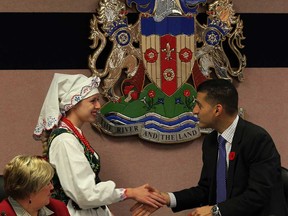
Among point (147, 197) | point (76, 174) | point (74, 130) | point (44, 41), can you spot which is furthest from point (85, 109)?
point (44, 41)

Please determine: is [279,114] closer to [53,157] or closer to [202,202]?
[202,202]

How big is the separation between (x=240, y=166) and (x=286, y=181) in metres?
0.53

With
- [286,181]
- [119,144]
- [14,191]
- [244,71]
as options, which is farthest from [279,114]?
[14,191]

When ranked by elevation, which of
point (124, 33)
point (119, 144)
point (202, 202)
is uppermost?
point (124, 33)

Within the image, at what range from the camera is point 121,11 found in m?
3.88

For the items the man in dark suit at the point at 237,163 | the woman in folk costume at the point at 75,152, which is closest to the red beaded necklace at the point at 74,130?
the woman in folk costume at the point at 75,152

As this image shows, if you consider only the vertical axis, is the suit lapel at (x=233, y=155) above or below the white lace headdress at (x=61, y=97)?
below

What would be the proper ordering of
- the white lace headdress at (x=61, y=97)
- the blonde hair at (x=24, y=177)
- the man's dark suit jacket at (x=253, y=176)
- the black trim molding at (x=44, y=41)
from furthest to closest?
the black trim molding at (x=44, y=41) → the white lace headdress at (x=61, y=97) → the man's dark suit jacket at (x=253, y=176) → the blonde hair at (x=24, y=177)

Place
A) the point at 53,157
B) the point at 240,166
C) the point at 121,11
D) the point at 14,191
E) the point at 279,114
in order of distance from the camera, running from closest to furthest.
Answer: the point at 14,191
the point at 240,166
the point at 53,157
the point at 121,11
the point at 279,114

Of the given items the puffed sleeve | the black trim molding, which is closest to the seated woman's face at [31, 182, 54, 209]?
the puffed sleeve

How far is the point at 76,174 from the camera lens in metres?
3.12

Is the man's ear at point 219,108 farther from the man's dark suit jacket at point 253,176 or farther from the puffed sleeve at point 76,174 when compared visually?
the puffed sleeve at point 76,174

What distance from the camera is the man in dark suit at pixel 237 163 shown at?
2.92 meters

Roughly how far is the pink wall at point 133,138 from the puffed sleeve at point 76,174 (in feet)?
2.51
